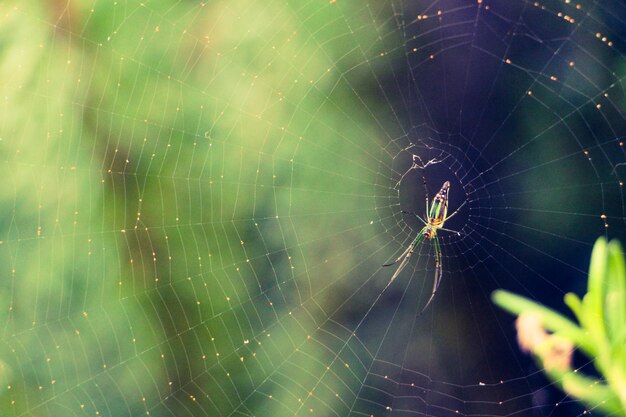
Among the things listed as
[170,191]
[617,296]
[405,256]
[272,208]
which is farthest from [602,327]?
[170,191]

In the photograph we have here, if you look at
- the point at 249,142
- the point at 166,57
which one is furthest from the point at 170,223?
the point at 166,57

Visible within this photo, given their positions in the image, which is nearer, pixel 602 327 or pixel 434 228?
pixel 602 327

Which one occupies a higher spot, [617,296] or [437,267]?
[617,296]

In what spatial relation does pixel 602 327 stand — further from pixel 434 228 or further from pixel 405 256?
pixel 405 256

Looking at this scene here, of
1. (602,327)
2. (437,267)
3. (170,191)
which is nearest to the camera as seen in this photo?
(602,327)

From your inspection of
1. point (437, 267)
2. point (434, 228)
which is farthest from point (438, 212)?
point (437, 267)

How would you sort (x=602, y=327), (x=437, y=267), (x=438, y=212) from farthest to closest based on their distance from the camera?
1. (x=437, y=267)
2. (x=438, y=212)
3. (x=602, y=327)

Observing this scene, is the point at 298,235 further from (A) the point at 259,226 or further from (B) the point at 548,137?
(B) the point at 548,137
